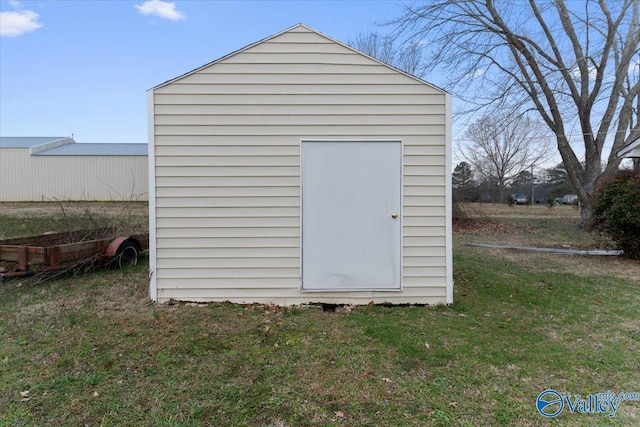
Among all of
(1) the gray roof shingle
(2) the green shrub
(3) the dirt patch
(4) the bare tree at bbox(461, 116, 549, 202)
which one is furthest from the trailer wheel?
(4) the bare tree at bbox(461, 116, 549, 202)

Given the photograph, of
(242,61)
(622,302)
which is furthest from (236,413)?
(622,302)

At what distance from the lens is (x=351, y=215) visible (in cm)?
410

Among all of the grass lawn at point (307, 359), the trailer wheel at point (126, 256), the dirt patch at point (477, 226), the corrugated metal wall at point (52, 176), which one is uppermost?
the corrugated metal wall at point (52, 176)

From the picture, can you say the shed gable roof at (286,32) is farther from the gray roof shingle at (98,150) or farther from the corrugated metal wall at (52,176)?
the gray roof shingle at (98,150)

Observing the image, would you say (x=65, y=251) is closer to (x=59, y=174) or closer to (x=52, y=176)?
(x=59, y=174)

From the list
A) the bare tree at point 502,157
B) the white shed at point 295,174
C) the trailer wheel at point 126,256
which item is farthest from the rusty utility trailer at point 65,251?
the bare tree at point 502,157

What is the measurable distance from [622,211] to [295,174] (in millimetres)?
6407

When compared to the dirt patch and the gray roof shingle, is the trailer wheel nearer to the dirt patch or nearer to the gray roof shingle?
the dirt patch

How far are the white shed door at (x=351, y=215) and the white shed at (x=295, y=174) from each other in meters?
0.01

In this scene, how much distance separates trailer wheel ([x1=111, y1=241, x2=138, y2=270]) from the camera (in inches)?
226

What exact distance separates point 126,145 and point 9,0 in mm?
17364

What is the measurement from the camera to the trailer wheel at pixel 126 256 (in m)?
5.75

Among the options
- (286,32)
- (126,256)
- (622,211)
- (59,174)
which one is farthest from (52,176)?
(622,211)

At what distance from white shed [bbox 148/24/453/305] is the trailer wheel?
6.71ft
